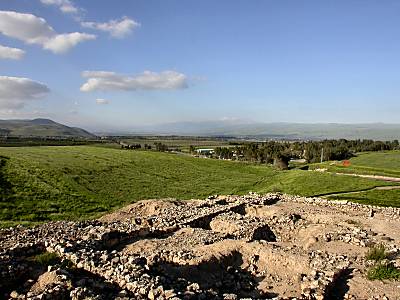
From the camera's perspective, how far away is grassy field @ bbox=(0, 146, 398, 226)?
32906 millimetres

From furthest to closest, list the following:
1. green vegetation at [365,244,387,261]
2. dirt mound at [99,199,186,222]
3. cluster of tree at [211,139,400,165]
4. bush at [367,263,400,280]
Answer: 1. cluster of tree at [211,139,400,165]
2. dirt mound at [99,199,186,222]
3. green vegetation at [365,244,387,261]
4. bush at [367,263,400,280]

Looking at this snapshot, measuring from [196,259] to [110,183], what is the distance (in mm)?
33681

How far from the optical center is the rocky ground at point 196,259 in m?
12.5

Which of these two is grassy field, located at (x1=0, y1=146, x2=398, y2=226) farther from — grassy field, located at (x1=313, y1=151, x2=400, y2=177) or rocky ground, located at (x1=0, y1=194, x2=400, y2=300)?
rocky ground, located at (x1=0, y1=194, x2=400, y2=300)

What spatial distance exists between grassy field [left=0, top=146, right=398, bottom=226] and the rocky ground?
10.6 meters

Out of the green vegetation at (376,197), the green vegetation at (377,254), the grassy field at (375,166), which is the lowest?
the green vegetation at (376,197)

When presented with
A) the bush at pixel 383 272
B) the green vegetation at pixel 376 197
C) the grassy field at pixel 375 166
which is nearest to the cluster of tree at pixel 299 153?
the grassy field at pixel 375 166

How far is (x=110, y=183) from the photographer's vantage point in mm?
47188

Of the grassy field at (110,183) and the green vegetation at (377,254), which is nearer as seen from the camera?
the green vegetation at (377,254)

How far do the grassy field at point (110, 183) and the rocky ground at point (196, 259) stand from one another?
10646mm

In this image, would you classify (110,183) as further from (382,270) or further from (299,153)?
(299,153)

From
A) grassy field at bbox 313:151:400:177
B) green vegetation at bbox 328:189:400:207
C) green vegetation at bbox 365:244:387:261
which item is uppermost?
green vegetation at bbox 365:244:387:261

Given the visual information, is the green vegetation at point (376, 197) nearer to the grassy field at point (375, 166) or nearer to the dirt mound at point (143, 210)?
the grassy field at point (375, 166)

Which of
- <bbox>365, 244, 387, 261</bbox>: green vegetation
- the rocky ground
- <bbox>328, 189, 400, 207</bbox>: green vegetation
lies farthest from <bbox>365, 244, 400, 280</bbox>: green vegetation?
<bbox>328, 189, 400, 207</bbox>: green vegetation
